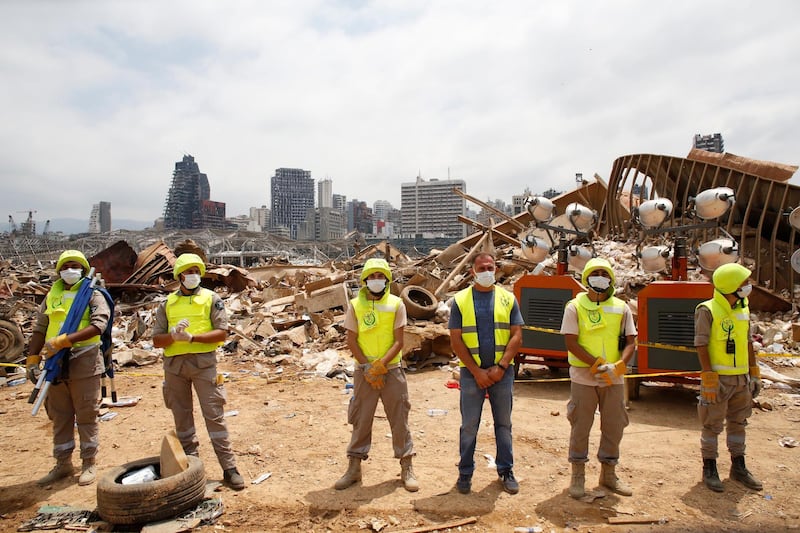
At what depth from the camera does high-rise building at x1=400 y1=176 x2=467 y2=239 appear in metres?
130

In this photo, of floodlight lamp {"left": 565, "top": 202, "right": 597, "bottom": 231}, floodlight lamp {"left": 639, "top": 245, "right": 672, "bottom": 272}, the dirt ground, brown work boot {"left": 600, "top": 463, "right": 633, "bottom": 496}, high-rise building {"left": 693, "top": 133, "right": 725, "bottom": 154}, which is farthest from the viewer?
high-rise building {"left": 693, "top": 133, "right": 725, "bottom": 154}

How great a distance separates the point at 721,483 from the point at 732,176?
1067cm

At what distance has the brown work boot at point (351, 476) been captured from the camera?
3977 millimetres

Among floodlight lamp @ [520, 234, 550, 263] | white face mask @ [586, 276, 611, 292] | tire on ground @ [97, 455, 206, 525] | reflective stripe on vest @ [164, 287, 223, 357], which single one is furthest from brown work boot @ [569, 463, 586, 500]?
floodlight lamp @ [520, 234, 550, 263]

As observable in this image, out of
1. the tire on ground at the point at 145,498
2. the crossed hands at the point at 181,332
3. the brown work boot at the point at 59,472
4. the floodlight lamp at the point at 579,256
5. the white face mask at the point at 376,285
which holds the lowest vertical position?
the brown work boot at the point at 59,472

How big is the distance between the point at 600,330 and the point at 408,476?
1889mm

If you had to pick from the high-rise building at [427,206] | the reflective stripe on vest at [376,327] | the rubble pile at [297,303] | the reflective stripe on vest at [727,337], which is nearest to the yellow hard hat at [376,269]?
the reflective stripe on vest at [376,327]

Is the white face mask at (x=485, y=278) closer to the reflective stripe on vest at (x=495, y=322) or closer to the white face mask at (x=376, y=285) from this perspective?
the reflective stripe on vest at (x=495, y=322)

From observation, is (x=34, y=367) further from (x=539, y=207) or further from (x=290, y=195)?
(x=290, y=195)

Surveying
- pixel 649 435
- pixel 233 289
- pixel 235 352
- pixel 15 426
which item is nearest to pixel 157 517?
pixel 15 426

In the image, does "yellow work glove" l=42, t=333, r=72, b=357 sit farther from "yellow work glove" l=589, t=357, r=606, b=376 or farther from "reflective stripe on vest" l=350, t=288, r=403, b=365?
"yellow work glove" l=589, t=357, r=606, b=376

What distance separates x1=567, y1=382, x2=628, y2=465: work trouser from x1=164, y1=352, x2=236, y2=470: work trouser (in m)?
2.71

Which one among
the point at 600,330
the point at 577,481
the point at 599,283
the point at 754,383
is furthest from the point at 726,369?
the point at 577,481

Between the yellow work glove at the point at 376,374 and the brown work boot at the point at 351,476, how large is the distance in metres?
0.66
